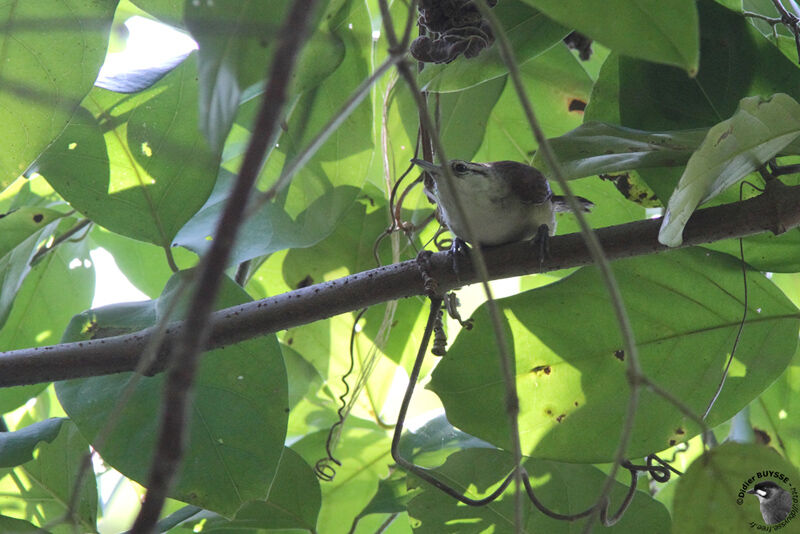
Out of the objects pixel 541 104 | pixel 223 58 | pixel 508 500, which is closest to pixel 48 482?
pixel 508 500

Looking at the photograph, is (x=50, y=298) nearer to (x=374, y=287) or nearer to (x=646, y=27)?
(x=374, y=287)

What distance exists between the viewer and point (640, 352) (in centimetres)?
130

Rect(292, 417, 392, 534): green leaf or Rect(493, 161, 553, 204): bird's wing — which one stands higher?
Rect(493, 161, 553, 204): bird's wing

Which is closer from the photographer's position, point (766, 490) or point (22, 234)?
point (766, 490)

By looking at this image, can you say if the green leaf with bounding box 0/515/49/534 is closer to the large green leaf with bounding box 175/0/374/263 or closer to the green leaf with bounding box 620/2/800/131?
the large green leaf with bounding box 175/0/374/263

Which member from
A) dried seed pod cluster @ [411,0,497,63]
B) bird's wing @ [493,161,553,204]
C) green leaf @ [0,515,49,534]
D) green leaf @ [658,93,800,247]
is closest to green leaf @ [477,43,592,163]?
bird's wing @ [493,161,553,204]

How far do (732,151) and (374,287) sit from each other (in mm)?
588

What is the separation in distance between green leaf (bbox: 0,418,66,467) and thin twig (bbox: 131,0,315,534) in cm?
105

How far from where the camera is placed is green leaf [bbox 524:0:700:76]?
664 mm

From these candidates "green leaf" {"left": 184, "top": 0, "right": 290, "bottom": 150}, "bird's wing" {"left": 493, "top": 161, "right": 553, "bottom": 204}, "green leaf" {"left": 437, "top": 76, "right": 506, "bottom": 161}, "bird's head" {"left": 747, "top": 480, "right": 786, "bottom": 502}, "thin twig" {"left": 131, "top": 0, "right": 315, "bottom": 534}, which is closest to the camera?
"thin twig" {"left": 131, "top": 0, "right": 315, "bottom": 534}

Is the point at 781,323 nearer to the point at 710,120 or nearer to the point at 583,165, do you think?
the point at 710,120

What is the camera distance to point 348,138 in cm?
165

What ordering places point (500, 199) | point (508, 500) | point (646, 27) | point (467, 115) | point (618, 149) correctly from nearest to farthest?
point (646, 27), point (618, 149), point (508, 500), point (467, 115), point (500, 199)

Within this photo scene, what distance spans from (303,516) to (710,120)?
1.10 metres
